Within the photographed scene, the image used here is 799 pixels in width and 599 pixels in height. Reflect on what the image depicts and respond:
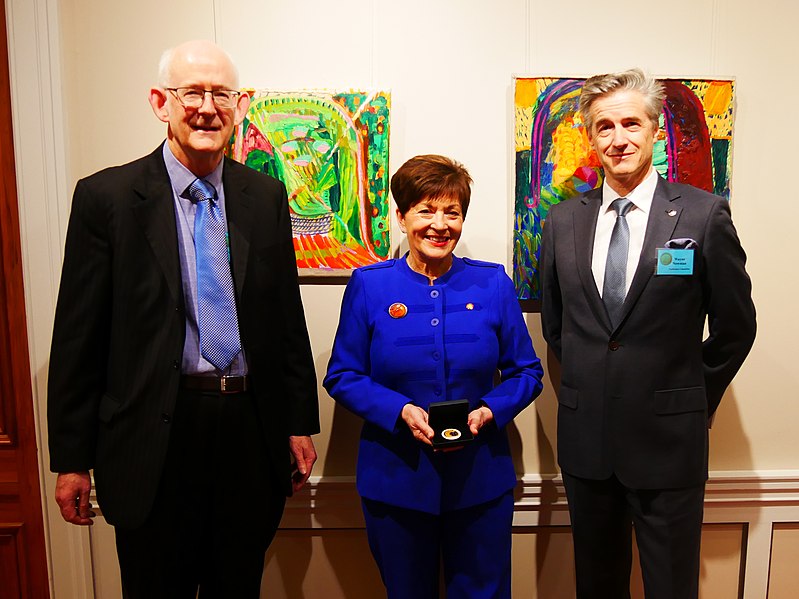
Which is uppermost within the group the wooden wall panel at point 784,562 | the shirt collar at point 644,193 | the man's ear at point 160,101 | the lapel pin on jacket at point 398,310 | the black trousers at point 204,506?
the man's ear at point 160,101

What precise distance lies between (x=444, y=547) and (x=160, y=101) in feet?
4.80

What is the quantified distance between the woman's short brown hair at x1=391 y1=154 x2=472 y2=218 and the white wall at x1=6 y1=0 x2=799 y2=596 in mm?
404

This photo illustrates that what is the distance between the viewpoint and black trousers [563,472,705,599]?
170 cm

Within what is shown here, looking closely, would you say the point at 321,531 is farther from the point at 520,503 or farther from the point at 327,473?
the point at 520,503

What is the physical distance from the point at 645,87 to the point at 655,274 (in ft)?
1.77

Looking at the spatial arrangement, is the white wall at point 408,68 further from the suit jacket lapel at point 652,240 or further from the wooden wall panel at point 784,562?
the wooden wall panel at point 784,562

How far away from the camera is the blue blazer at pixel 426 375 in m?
1.67

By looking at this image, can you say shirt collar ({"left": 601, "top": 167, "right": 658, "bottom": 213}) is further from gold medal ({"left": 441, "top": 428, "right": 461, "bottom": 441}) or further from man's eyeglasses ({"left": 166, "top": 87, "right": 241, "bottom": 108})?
man's eyeglasses ({"left": 166, "top": 87, "right": 241, "bottom": 108})

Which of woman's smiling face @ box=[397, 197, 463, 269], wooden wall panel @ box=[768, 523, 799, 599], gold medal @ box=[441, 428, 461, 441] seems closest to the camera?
gold medal @ box=[441, 428, 461, 441]

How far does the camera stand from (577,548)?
182 centimetres

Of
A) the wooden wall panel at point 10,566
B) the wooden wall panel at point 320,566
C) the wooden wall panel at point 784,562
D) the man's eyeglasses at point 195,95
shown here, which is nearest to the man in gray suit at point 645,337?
the wooden wall panel at point 784,562

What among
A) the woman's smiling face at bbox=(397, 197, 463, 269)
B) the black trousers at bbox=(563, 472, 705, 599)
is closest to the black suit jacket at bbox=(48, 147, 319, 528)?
the woman's smiling face at bbox=(397, 197, 463, 269)

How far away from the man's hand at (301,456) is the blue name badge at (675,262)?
1107 millimetres

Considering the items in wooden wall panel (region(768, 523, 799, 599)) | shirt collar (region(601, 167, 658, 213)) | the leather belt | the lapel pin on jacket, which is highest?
shirt collar (region(601, 167, 658, 213))
